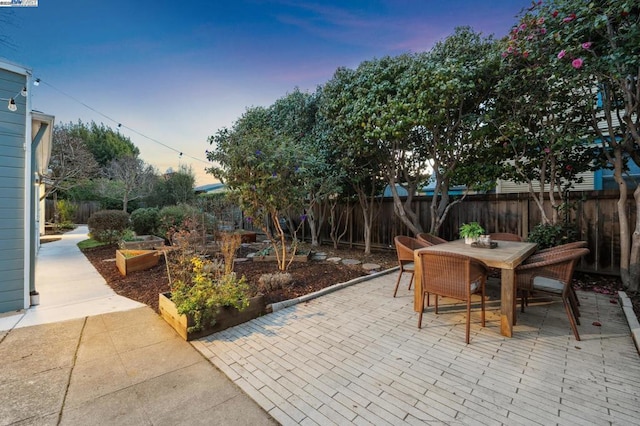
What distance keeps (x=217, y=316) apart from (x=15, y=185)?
10.6 ft

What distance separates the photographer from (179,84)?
8.00 meters

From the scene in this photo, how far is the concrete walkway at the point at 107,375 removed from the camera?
5.83 ft

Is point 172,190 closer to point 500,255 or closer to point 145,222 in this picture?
point 145,222

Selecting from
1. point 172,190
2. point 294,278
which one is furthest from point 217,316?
point 172,190

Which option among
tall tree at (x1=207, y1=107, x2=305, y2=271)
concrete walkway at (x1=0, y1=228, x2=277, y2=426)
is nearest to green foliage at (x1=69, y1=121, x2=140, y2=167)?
tall tree at (x1=207, y1=107, x2=305, y2=271)

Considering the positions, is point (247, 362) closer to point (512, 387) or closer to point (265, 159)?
point (512, 387)

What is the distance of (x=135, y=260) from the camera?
540 centimetres

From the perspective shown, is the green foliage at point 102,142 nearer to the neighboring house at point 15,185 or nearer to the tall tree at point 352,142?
the neighboring house at point 15,185

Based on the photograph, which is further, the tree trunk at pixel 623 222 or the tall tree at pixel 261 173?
the tall tree at pixel 261 173

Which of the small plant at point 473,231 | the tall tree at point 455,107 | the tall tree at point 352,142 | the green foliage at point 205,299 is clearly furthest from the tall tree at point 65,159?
the small plant at point 473,231

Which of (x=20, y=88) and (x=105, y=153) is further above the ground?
(x=105, y=153)

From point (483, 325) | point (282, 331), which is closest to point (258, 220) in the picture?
point (282, 331)

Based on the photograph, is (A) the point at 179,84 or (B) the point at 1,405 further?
(A) the point at 179,84

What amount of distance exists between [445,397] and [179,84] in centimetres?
945
